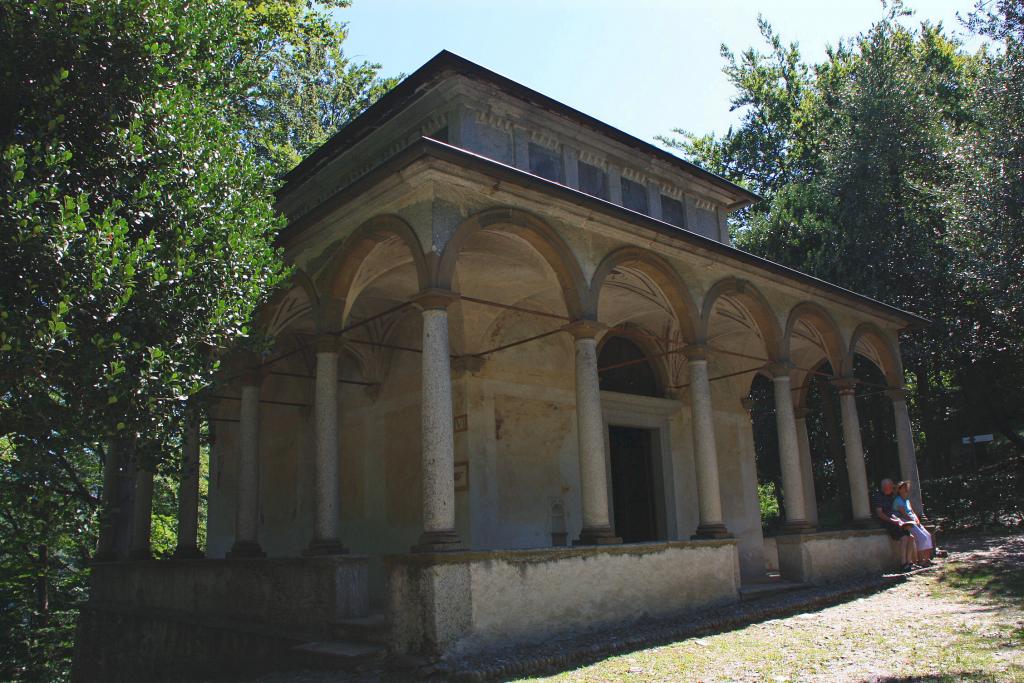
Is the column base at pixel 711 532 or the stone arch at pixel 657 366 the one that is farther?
the stone arch at pixel 657 366

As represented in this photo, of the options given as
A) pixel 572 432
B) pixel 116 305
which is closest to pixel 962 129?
pixel 572 432

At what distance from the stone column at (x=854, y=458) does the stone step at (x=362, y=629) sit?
8.10 m

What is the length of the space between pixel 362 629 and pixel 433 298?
3.15 meters

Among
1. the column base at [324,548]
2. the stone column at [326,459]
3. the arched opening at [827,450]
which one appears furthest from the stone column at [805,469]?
the column base at [324,548]

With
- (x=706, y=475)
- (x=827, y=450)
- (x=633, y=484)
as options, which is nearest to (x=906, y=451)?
(x=633, y=484)

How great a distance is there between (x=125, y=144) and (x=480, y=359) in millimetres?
5643

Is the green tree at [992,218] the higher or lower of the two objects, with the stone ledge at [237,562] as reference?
higher

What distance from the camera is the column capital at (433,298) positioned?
26.5 ft

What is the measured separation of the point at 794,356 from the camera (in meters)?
16.4

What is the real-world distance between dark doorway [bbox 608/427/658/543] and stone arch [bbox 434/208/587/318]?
477 cm

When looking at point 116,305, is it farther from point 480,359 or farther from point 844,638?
point 844,638

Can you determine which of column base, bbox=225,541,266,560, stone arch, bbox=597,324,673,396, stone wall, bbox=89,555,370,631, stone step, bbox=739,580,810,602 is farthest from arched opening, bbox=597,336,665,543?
column base, bbox=225,541,266,560

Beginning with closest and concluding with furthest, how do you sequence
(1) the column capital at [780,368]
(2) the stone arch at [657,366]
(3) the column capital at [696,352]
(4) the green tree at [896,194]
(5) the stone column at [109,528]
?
(3) the column capital at [696,352], (1) the column capital at [780,368], (5) the stone column at [109,528], (2) the stone arch at [657,366], (4) the green tree at [896,194]

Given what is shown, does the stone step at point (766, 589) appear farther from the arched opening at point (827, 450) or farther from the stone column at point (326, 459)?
the arched opening at point (827, 450)
